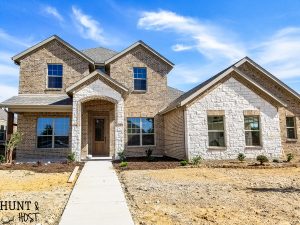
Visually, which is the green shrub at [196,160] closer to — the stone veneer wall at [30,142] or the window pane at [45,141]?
the stone veneer wall at [30,142]

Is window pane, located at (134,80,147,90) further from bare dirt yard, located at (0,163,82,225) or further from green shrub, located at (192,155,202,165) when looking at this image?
bare dirt yard, located at (0,163,82,225)

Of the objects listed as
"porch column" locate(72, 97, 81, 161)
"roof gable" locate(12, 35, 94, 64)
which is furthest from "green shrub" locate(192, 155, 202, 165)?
"roof gable" locate(12, 35, 94, 64)

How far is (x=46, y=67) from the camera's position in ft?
63.6

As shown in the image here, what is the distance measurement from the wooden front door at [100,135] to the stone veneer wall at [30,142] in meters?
2.36

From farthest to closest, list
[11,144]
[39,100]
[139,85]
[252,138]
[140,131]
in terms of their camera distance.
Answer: [139,85]
[140,131]
[39,100]
[252,138]
[11,144]

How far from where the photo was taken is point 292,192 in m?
7.88

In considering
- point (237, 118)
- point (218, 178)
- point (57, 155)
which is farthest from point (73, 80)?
A: point (218, 178)

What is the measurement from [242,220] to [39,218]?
396 cm

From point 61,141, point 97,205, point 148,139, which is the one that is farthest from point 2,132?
point 97,205

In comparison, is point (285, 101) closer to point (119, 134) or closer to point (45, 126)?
point (119, 134)

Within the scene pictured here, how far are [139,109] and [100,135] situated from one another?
10.7ft

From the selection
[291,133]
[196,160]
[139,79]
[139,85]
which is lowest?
[196,160]

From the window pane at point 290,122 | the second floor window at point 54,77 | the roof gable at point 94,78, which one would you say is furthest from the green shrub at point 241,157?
the second floor window at point 54,77

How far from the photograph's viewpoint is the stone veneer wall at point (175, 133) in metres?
16.1
